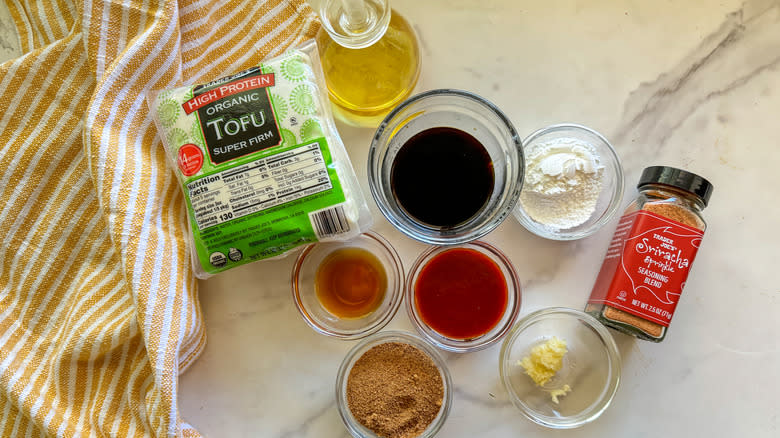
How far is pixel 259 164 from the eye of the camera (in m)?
0.82

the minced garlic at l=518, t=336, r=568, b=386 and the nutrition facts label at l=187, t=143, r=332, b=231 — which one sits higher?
the nutrition facts label at l=187, t=143, r=332, b=231

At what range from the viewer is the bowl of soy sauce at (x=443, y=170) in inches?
32.1

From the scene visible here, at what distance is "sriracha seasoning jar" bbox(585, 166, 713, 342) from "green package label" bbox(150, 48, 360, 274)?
45 centimetres

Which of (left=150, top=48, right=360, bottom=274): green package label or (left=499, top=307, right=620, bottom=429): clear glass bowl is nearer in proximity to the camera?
(left=150, top=48, right=360, bottom=274): green package label

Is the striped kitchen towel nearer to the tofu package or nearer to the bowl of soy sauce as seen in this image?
the tofu package

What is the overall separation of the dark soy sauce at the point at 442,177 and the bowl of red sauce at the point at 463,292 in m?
0.11

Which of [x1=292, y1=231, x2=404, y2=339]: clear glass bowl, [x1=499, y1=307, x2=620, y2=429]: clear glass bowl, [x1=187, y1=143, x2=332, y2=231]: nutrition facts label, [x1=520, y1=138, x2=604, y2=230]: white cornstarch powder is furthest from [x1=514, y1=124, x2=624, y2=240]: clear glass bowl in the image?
[x1=187, y1=143, x2=332, y2=231]: nutrition facts label

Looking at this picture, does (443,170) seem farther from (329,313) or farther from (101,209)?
(101,209)

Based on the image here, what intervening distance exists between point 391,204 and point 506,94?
332 mm

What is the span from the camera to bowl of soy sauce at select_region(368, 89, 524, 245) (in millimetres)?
815

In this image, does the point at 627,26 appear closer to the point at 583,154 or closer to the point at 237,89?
the point at 583,154

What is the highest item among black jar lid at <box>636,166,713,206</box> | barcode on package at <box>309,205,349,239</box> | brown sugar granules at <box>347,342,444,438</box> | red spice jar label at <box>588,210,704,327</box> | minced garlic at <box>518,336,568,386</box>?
black jar lid at <box>636,166,713,206</box>

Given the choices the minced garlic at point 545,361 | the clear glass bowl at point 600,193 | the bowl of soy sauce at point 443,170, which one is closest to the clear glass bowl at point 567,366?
the minced garlic at point 545,361

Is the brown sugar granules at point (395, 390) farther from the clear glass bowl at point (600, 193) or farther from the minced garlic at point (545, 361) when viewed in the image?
the clear glass bowl at point (600, 193)
